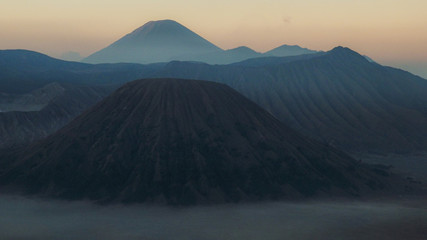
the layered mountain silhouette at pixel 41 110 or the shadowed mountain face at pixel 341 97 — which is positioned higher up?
the shadowed mountain face at pixel 341 97

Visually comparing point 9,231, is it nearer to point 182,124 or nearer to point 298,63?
point 182,124

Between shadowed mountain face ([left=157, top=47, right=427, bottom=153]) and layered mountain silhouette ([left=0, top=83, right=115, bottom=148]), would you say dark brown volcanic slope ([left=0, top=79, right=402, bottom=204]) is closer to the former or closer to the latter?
layered mountain silhouette ([left=0, top=83, right=115, bottom=148])

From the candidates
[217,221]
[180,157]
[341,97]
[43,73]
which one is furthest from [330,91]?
[217,221]

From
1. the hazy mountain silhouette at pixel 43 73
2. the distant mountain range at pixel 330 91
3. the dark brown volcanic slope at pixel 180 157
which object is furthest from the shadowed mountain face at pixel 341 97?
the dark brown volcanic slope at pixel 180 157

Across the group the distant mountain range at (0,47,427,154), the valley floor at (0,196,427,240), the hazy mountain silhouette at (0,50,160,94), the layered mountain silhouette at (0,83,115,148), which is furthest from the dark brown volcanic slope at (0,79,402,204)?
the hazy mountain silhouette at (0,50,160,94)

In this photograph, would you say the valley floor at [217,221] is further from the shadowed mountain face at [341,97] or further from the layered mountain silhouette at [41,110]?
the shadowed mountain face at [341,97]

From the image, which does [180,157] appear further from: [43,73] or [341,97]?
[43,73]
